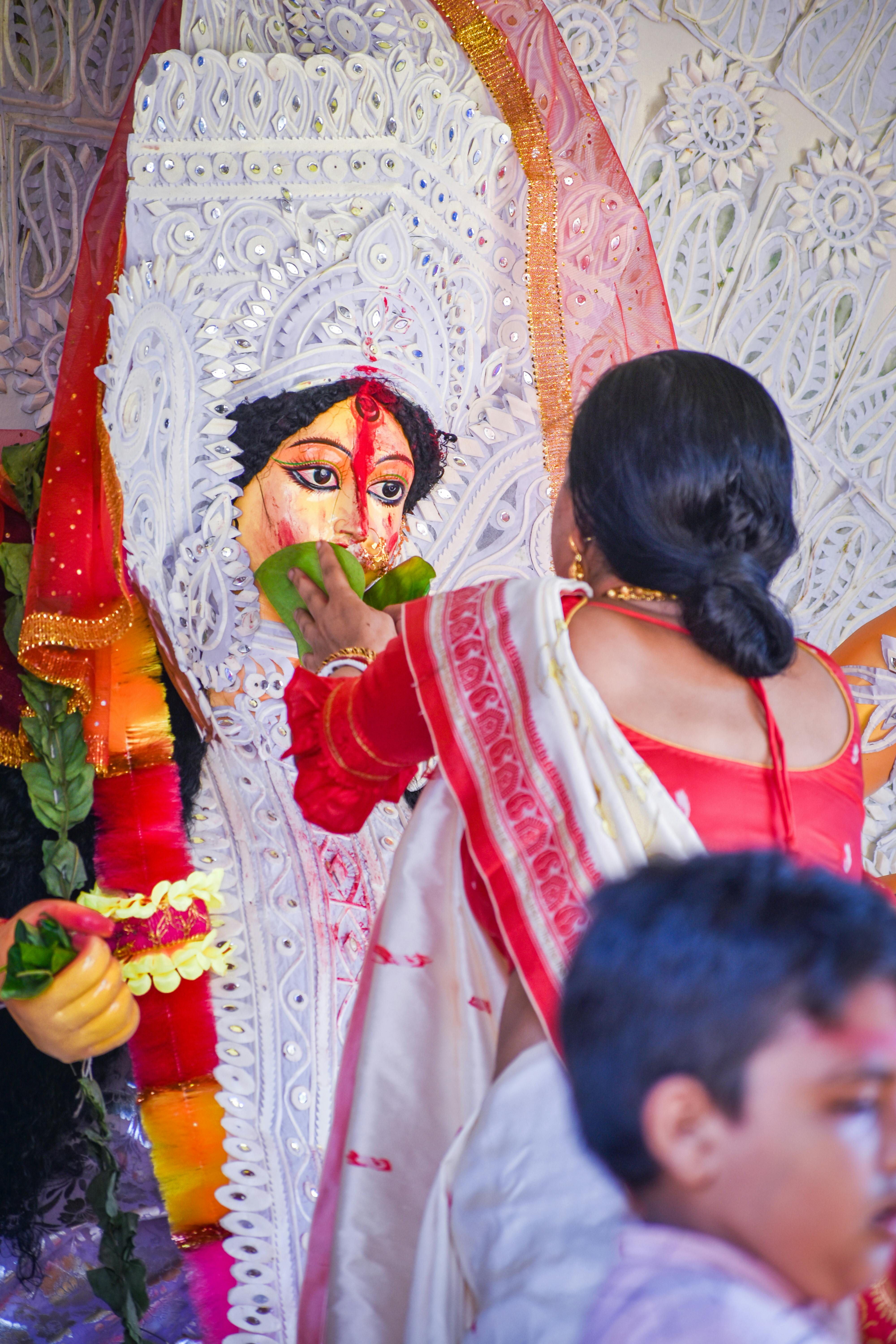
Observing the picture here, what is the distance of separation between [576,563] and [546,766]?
0.28m

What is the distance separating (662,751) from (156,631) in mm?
1132

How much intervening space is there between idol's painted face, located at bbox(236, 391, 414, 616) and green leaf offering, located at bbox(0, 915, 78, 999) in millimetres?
740

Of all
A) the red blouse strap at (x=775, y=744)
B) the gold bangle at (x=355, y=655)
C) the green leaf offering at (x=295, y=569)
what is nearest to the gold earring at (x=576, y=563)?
the red blouse strap at (x=775, y=744)

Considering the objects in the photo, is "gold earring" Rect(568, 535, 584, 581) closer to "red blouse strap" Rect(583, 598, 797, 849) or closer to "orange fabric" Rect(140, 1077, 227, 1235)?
"red blouse strap" Rect(583, 598, 797, 849)

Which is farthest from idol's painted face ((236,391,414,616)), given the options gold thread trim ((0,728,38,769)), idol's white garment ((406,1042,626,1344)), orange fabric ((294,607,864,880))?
idol's white garment ((406,1042,626,1344))

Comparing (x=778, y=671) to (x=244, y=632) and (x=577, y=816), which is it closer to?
(x=577, y=816)

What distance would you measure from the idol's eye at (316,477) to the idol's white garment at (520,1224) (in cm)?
123

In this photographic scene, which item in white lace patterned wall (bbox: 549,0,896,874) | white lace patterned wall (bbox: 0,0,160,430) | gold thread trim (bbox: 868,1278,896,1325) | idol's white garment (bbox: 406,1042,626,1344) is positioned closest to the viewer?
idol's white garment (bbox: 406,1042,626,1344)

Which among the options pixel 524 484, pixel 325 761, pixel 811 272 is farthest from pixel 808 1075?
pixel 811 272

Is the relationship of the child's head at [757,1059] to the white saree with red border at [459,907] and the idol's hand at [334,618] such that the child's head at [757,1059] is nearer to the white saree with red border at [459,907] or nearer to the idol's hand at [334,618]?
the white saree with red border at [459,907]

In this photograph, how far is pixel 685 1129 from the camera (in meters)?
0.61

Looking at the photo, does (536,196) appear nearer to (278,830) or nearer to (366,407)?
(366,407)

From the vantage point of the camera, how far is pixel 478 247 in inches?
87.1

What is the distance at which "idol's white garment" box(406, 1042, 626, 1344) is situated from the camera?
82cm
